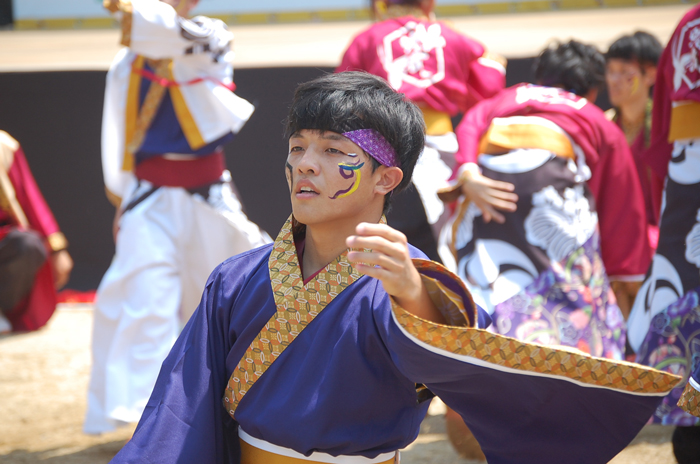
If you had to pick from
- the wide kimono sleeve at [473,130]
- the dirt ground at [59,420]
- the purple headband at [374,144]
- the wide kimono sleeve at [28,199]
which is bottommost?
the dirt ground at [59,420]

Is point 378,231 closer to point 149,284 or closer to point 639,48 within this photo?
point 149,284

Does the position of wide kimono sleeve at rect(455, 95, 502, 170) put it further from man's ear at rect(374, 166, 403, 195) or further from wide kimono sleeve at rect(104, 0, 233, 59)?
man's ear at rect(374, 166, 403, 195)

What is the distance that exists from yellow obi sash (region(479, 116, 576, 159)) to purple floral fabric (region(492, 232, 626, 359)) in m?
0.33

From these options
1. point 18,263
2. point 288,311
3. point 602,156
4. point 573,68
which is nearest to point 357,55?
point 573,68

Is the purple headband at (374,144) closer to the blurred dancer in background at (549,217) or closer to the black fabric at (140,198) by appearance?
the blurred dancer in background at (549,217)

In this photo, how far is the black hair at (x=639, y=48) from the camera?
3.42 metres

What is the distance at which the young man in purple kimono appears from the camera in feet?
3.61

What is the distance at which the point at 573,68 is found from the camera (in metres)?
2.70

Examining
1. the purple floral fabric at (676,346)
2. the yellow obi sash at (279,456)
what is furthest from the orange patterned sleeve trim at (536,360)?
the purple floral fabric at (676,346)

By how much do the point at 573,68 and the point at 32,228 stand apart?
10.5 ft

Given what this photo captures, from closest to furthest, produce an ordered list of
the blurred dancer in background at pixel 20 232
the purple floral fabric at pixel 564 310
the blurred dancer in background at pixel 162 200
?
the purple floral fabric at pixel 564 310, the blurred dancer in background at pixel 162 200, the blurred dancer in background at pixel 20 232

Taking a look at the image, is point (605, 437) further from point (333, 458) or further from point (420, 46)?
point (420, 46)

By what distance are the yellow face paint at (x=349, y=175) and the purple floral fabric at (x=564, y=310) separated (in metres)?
1.28

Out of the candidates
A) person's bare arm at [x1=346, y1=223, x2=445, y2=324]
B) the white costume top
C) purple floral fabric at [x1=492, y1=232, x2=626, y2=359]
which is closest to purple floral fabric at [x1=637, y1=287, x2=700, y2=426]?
purple floral fabric at [x1=492, y1=232, x2=626, y2=359]
